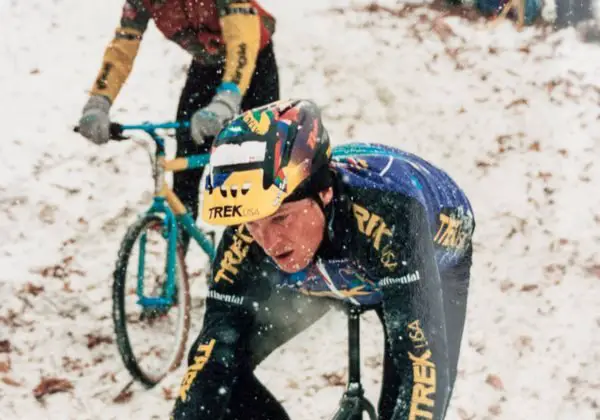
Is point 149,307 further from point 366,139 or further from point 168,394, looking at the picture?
point 366,139

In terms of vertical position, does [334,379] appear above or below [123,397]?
below

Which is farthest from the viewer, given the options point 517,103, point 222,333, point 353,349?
point 517,103

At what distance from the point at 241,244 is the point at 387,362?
0.74 m

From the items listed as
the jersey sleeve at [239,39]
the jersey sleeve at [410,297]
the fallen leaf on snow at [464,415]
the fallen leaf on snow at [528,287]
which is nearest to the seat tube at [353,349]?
the jersey sleeve at [410,297]

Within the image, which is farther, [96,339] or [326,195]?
[96,339]

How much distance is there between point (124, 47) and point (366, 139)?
3.84 m

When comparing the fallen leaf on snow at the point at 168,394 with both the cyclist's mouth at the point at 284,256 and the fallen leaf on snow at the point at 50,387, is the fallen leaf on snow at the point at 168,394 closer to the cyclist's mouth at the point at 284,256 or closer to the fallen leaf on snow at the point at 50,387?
the fallen leaf on snow at the point at 50,387

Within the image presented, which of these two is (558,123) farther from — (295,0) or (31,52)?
(31,52)

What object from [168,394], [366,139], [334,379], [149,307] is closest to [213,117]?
[149,307]

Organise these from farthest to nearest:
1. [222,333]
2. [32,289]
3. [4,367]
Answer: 1. [32,289]
2. [4,367]
3. [222,333]

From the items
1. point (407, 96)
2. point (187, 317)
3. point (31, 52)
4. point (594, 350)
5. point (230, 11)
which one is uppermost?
point (230, 11)

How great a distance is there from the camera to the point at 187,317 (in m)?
4.71

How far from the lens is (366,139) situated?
26.0ft

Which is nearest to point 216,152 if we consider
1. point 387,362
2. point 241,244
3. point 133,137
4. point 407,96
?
point 241,244
